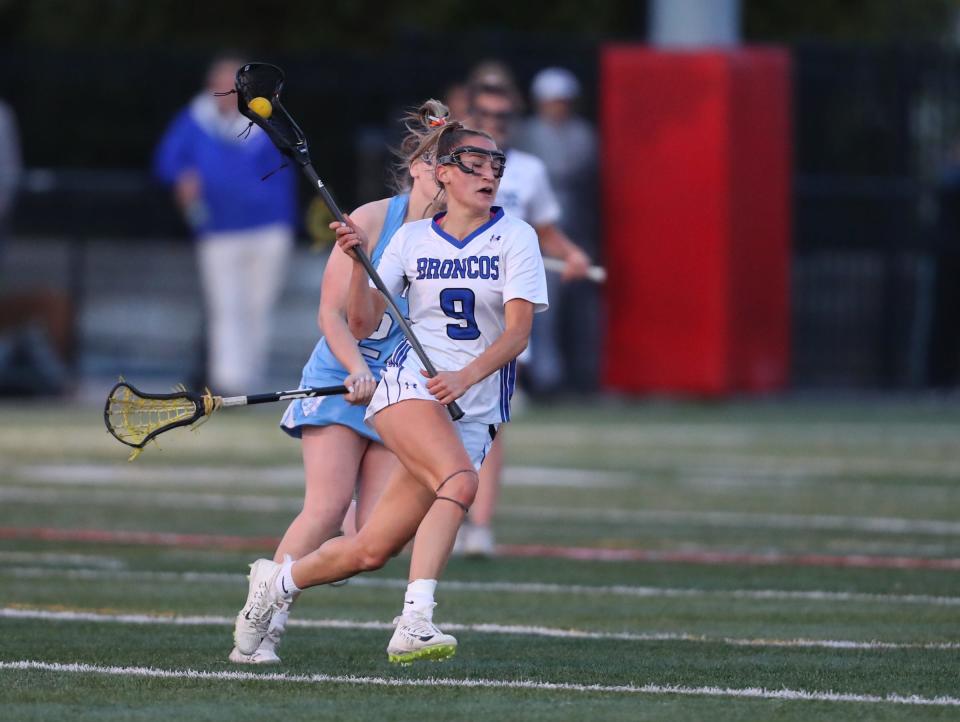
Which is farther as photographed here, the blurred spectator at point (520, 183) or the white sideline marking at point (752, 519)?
the white sideline marking at point (752, 519)

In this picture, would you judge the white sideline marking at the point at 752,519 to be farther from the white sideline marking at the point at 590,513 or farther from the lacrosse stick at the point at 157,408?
the lacrosse stick at the point at 157,408

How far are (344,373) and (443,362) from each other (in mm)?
613

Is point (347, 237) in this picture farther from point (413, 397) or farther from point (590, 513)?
point (590, 513)

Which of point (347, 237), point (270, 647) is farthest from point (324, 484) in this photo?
point (347, 237)

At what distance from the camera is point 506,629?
8.69m

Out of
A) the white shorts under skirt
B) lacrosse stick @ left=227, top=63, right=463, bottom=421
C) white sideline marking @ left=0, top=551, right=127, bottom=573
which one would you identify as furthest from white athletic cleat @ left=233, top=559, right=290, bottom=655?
white sideline marking @ left=0, top=551, right=127, bottom=573

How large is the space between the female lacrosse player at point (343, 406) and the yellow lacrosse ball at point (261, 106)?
0.51 meters

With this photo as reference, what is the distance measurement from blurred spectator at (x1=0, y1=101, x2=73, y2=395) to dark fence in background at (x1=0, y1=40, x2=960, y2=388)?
1.40 feet

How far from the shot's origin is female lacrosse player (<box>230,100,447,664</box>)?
8.07m

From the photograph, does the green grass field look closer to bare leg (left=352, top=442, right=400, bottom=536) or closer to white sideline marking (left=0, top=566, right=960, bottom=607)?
white sideline marking (left=0, top=566, right=960, bottom=607)

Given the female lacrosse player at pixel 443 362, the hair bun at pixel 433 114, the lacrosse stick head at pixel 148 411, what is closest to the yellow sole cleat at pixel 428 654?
the female lacrosse player at pixel 443 362

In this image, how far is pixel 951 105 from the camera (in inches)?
902

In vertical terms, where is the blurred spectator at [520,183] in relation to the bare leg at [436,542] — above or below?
above

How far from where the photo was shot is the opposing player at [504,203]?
A: 429 inches
